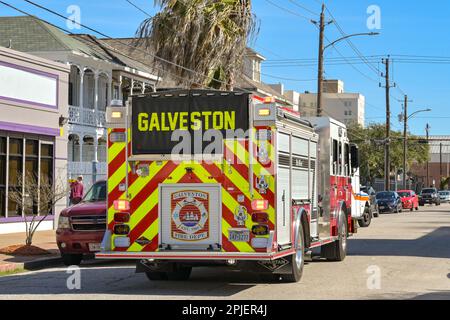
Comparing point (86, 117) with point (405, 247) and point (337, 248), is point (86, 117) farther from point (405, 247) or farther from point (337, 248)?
point (337, 248)

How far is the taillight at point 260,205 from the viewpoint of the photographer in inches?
448

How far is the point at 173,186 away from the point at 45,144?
52.1ft

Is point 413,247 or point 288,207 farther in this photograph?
point 413,247

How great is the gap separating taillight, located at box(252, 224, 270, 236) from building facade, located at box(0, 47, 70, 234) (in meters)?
12.7

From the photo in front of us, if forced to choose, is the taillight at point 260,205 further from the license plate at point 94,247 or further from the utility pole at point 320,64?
the utility pole at point 320,64

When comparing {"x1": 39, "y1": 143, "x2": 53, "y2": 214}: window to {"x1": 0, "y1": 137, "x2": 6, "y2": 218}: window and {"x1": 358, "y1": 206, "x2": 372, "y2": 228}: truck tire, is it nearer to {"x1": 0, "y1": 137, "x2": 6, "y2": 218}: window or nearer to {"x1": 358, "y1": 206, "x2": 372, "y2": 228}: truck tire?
{"x1": 0, "y1": 137, "x2": 6, "y2": 218}: window

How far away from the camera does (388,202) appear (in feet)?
166

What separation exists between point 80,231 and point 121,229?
4.49 m

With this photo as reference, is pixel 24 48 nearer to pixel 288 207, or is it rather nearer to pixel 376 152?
pixel 288 207

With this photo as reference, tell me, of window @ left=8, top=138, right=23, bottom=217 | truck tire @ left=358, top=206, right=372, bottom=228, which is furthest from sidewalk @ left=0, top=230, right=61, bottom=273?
truck tire @ left=358, top=206, right=372, bottom=228

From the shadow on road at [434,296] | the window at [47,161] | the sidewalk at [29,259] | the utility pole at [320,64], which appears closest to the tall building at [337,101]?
the utility pole at [320,64]

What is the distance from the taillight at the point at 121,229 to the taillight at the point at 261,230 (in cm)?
196
